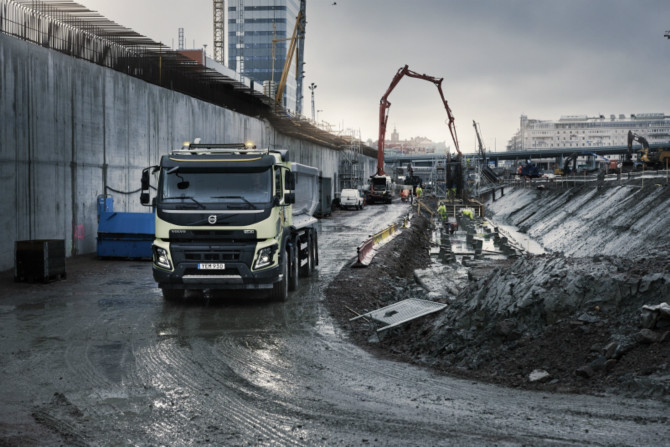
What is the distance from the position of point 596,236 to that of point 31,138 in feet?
74.7

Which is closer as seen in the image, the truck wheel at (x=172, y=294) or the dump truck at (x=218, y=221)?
the dump truck at (x=218, y=221)

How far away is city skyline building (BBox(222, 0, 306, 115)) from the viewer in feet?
403

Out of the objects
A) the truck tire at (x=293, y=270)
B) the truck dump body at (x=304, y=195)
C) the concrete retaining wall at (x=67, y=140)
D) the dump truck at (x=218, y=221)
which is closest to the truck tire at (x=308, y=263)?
the truck dump body at (x=304, y=195)

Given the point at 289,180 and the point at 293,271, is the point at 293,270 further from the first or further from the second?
the point at 289,180

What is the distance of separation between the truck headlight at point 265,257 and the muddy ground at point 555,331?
1.84 meters

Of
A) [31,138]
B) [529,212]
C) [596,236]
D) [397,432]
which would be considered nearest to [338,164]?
[529,212]

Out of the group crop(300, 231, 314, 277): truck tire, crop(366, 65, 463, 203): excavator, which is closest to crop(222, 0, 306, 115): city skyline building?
crop(366, 65, 463, 203): excavator

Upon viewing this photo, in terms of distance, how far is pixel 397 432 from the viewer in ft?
18.6

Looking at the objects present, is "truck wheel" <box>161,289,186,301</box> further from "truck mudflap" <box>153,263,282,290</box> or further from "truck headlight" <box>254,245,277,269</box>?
"truck headlight" <box>254,245,277,269</box>

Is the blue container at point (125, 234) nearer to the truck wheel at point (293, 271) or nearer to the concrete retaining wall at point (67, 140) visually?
the concrete retaining wall at point (67, 140)

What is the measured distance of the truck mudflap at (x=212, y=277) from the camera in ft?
37.4

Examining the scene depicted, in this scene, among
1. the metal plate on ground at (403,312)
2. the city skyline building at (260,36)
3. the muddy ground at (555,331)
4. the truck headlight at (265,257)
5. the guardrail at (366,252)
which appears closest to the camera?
the muddy ground at (555,331)

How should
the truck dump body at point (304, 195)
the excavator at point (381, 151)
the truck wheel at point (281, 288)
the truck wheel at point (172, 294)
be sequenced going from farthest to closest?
the excavator at point (381, 151)
the truck dump body at point (304, 195)
the truck wheel at point (172, 294)
the truck wheel at point (281, 288)

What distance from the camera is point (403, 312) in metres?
10.9
